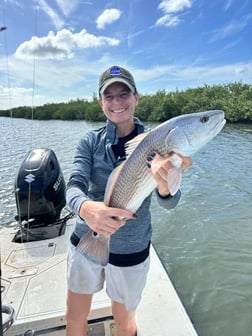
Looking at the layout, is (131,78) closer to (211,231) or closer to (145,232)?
(145,232)

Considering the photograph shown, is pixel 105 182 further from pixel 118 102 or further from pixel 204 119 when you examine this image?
pixel 204 119

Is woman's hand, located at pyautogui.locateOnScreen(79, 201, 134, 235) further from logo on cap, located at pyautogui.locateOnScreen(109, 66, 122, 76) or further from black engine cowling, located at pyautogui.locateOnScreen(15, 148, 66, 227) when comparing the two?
black engine cowling, located at pyautogui.locateOnScreen(15, 148, 66, 227)

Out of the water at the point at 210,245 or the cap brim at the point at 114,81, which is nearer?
the cap brim at the point at 114,81

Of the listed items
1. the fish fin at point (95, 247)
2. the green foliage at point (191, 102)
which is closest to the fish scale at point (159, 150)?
A: the fish fin at point (95, 247)

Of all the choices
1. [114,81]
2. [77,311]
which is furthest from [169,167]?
[77,311]

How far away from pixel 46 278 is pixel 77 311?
0.99 m

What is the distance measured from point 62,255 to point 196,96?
40524mm

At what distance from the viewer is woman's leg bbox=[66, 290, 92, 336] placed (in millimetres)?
1938

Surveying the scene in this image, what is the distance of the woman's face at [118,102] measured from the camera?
182 cm

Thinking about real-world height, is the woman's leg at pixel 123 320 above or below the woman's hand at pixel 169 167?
below

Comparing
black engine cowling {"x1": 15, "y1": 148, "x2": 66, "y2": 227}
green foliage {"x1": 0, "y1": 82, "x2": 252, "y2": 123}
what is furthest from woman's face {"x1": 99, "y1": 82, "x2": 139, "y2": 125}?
green foliage {"x1": 0, "y1": 82, "x2": 252, "y2": 123}

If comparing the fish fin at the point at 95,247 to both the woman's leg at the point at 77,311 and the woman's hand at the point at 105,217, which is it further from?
the woman's leg at the point at 77,311

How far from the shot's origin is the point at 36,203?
3682mm

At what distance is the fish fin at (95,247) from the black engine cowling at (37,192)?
2.23m
